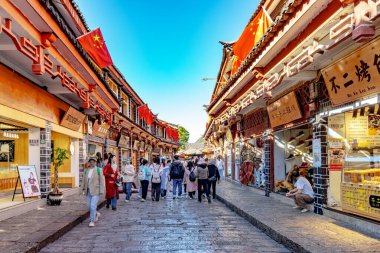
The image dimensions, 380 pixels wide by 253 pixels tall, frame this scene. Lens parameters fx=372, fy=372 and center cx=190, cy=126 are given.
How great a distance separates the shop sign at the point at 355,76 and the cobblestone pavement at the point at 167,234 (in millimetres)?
3127

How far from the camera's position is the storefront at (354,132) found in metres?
6.55

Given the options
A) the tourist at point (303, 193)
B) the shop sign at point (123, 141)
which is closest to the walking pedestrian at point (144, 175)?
the tourist at point (303, 193)

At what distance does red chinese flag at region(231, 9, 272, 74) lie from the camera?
37.1ft

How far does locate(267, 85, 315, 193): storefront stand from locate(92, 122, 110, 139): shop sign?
27.7 ft

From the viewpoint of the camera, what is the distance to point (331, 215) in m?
8.27

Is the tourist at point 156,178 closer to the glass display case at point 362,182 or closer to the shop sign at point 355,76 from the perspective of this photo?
the glass display case at point 362,182

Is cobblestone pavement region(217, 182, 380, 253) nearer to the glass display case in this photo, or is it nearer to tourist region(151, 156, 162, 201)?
the glass display case

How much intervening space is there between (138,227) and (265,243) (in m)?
2.88

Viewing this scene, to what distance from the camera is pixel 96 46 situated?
1018cm

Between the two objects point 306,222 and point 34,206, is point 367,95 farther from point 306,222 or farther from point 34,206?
point 34,206

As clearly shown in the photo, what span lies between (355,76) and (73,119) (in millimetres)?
10256

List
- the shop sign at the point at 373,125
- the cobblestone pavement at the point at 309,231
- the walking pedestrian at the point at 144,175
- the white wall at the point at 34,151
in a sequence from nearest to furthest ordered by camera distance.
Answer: the cobblestone pavement at the point at 309,231
the shop sign at the point at 373,125
the white wall at the point at 34,151
the walking pedestrian at the point at 144,175

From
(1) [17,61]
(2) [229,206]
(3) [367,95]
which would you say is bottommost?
(2) [229,206]

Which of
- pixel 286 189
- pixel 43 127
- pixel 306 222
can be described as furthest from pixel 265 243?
pixel 43 127
